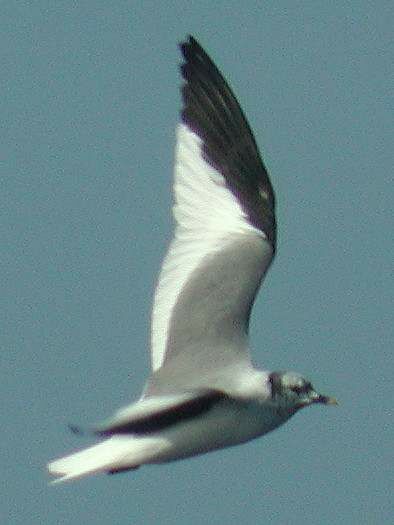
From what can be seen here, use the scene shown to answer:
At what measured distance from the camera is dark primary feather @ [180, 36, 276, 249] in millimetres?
10414

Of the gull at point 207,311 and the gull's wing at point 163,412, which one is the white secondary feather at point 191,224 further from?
the gull's wing at point 163,412

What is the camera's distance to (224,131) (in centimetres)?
1053

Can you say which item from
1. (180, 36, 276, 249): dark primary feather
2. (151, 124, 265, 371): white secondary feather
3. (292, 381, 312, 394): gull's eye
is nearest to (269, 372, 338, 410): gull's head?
(292, 381, 312, 394): gull's eye

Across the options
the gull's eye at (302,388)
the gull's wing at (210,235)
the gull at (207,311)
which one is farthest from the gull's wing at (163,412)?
the gull's eye at (302,388)

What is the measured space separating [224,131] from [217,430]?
234 cm

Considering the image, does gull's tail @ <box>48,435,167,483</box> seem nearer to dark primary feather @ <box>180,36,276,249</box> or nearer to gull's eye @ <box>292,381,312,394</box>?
gull's eye @ <box>292,381,312,394</box>

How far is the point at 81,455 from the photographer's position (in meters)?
8.88

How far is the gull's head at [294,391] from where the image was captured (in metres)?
9.10

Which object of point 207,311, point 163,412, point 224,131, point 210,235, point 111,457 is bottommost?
point 111,457

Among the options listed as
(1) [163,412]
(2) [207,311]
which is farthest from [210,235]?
(1) [163,412]

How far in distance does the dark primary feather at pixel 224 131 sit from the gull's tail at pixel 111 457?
1.96 m

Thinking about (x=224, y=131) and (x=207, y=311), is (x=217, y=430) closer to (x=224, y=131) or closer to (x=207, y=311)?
(x=207, y=311)

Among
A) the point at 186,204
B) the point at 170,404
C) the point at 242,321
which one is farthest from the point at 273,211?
the point at 170,404

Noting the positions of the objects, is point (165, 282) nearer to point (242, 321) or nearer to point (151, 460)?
point (242, 321)
